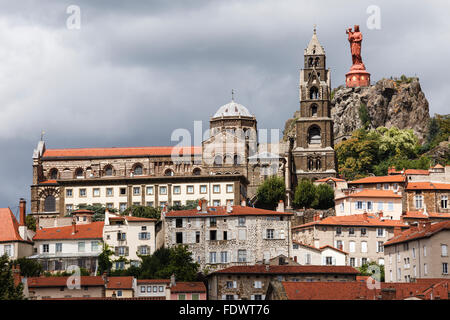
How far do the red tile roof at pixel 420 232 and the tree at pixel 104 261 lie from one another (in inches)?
1013

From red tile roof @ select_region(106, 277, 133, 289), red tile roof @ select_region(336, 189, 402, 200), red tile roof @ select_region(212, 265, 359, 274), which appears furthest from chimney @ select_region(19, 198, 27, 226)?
red tile roof @ select_region(336, 189, 402, 200)

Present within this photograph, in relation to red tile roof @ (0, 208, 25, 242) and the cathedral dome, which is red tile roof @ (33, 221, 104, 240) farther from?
the cathedral dome

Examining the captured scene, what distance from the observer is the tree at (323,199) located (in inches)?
4633

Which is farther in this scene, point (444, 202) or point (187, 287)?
point (444, 202)

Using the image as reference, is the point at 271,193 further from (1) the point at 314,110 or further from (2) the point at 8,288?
(2) the point at 8,288

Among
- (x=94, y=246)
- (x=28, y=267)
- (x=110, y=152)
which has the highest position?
(x=110, y=152)

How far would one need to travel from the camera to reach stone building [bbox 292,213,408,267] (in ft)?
311

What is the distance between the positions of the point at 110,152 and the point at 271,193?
97.1ft

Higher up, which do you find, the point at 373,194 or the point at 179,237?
the point at 373,194

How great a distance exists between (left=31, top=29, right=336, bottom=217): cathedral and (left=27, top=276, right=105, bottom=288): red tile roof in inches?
1409

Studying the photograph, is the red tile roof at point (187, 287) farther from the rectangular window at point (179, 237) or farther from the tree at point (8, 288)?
the tree at point (8, 288)

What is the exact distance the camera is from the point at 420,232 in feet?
268

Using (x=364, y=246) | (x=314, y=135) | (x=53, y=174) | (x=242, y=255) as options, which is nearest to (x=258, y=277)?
(x=242, y=255)
